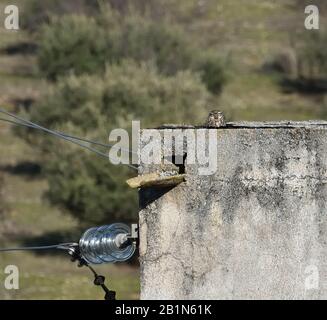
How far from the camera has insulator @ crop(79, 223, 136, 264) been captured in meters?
6.80

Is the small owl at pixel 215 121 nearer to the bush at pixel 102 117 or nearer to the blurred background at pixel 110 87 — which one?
the blurred background at pixel 110 87

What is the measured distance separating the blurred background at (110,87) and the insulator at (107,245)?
8.81 m

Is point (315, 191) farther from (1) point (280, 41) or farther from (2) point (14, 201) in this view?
(1) point (280, 41)

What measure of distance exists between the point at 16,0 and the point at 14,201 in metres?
19.5

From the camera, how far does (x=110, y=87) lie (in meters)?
26.0

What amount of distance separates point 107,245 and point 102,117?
18.2 meters

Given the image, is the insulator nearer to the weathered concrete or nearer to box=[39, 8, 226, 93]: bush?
the weathered concrete

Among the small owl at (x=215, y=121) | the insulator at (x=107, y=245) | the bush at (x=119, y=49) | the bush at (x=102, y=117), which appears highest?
the bush at (x=119, y=49)

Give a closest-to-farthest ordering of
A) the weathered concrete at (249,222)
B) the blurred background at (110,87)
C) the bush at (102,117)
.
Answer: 1. the weathered concrete at (249,222)
2. the blurred background at (110,87)
3. the bush at (102,117)

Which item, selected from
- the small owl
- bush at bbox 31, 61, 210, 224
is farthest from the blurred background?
the small owl

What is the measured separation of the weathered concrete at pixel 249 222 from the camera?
641 centimetres

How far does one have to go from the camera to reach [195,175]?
655cm

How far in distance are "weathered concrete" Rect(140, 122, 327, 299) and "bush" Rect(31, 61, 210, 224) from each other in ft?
52.2

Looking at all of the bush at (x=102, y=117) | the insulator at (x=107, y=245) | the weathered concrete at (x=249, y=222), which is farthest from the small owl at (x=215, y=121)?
the bush at (x=102, y=117)
